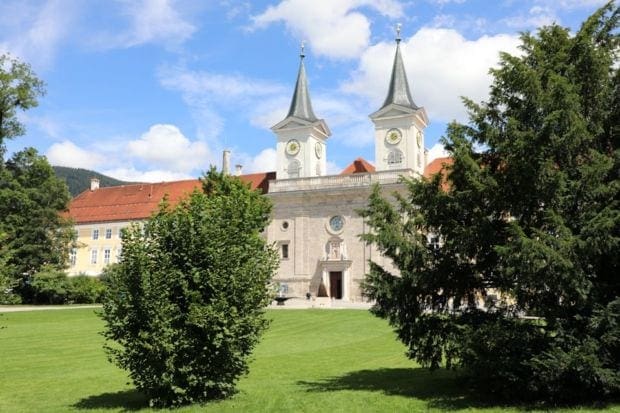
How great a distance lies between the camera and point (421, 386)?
12562 millimetres

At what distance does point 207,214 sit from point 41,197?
4811 cm

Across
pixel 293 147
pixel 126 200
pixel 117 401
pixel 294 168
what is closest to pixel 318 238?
pixel 294 168

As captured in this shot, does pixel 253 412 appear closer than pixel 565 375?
No

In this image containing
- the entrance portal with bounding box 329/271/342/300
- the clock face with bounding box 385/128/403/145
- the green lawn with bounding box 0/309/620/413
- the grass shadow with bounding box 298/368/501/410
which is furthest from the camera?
the entrance portal with bounding box 329/271/342/300

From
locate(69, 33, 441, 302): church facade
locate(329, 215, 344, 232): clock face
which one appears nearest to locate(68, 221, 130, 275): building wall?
locate(69, 33, 441, 302): church facade

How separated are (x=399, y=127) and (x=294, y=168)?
1120 centimetres

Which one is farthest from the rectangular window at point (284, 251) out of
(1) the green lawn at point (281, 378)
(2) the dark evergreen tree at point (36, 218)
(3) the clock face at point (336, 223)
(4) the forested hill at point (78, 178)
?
(4) the forested hill at point (78, 178)

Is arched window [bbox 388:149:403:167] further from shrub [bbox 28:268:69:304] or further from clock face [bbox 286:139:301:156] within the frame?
shrub [bbox 28:268:69:304]

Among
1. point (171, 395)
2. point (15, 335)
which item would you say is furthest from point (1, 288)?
point (15, 335)

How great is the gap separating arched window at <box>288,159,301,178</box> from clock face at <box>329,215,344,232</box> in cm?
624

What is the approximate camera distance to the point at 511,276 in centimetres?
1054

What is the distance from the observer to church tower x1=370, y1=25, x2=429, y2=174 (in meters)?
52.5

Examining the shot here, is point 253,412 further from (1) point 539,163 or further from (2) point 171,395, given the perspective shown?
(1) point 539,163

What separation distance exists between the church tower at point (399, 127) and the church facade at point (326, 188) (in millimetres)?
90
